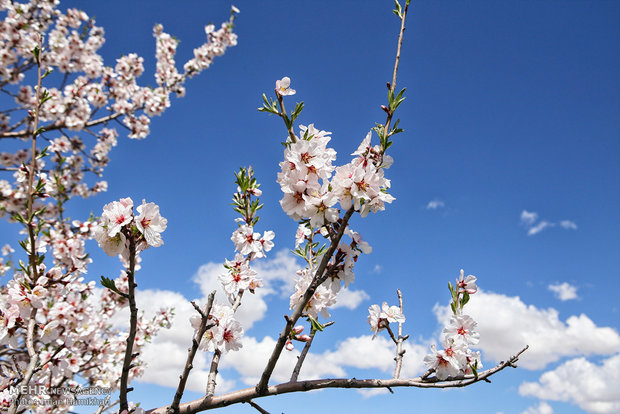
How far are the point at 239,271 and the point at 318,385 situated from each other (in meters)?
1.24

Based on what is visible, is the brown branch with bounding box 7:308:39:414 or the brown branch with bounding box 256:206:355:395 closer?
the brown branch with bounding box 256:206:355:395

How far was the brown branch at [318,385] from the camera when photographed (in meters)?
1.72

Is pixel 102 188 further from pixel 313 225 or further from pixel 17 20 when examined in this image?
pixel 313 225

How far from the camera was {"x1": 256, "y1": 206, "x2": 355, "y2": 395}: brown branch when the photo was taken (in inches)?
61.6

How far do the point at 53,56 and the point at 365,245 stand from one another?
375 inches

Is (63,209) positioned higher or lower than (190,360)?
higher

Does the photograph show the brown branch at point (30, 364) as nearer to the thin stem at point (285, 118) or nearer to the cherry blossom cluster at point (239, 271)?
the cherry blossom cluster at point (239, 271)

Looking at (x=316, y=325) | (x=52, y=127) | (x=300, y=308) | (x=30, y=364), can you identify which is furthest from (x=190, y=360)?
(x=52, y=127)

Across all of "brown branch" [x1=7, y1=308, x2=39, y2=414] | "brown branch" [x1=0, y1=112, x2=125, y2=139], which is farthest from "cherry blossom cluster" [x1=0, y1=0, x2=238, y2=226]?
"brown branch" [x1=7, y1=308, x2=39, y2=414]

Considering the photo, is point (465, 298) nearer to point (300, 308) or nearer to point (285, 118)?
point (300, 308)

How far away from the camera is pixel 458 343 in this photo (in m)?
1.92

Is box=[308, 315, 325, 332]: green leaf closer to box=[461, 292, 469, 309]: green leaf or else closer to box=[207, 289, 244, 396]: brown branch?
box=[207, 289, 244, 396]: brown branch

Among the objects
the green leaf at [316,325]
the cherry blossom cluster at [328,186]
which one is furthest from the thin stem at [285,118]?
the green leaf at [316,325]

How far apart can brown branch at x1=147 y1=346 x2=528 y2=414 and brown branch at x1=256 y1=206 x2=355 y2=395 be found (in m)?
0.09
